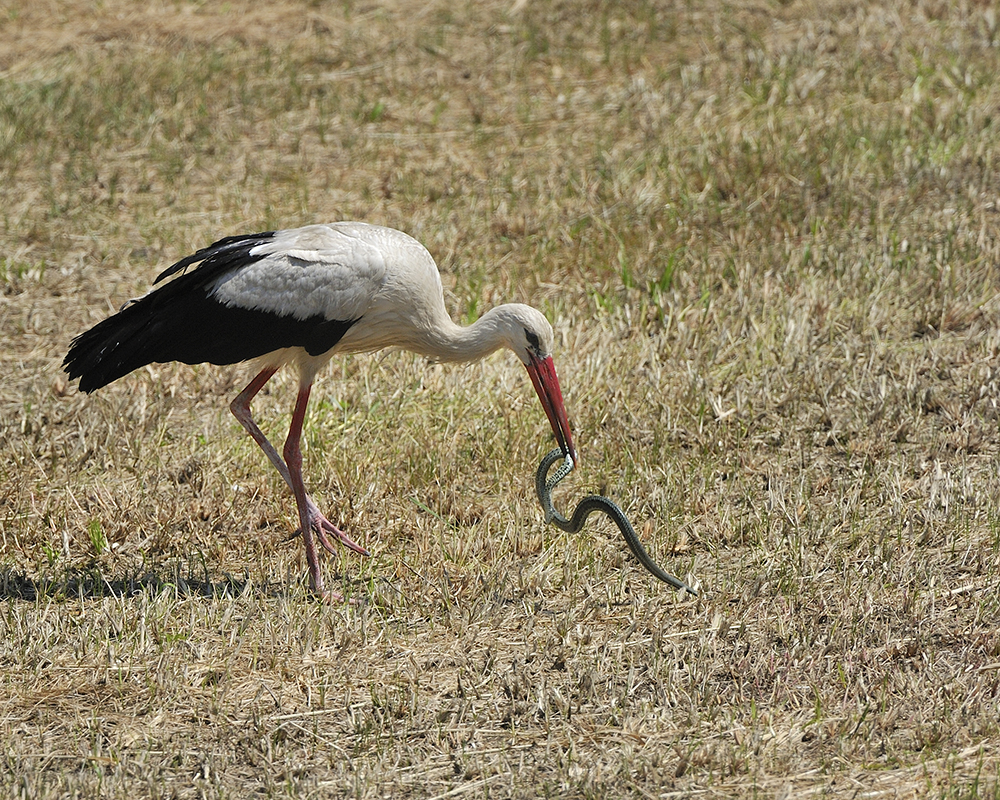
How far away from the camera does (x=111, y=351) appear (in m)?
5.19

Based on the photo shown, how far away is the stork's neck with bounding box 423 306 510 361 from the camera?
5.29 meters

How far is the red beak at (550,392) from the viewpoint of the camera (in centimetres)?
513

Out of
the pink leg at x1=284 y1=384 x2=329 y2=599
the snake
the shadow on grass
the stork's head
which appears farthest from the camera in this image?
the stork's head

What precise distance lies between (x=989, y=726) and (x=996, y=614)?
0.79m

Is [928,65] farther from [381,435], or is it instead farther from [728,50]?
[381,435]

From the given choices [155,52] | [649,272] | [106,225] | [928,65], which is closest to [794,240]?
[649,272]

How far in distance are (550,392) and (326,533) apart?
1.12 meters

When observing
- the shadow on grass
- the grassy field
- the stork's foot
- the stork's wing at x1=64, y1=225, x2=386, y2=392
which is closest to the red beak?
the grassy field

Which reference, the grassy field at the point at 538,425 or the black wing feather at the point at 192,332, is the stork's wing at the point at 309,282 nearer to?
the black wing feather at the point at 192,332

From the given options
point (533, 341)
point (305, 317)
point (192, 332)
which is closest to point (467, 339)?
point (533, 341)

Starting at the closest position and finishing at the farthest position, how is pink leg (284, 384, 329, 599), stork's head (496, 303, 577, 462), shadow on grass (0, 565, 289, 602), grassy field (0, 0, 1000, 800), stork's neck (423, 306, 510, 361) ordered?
grassy field (0, 0, 1000, 800) < shadow on grass (0, 565, 289, 602) < pink leg (284, 384, 329, 599) < stork's head (496, 303, 577, 462) < stork's neck (423, 306, 510, 361)

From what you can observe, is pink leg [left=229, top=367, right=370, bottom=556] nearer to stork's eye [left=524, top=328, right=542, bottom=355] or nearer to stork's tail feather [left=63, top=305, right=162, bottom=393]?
stork's tail feather [left=63, top=305, right=162, bottom=393]

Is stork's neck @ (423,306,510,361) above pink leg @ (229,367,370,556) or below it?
above

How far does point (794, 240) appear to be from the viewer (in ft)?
26.2
